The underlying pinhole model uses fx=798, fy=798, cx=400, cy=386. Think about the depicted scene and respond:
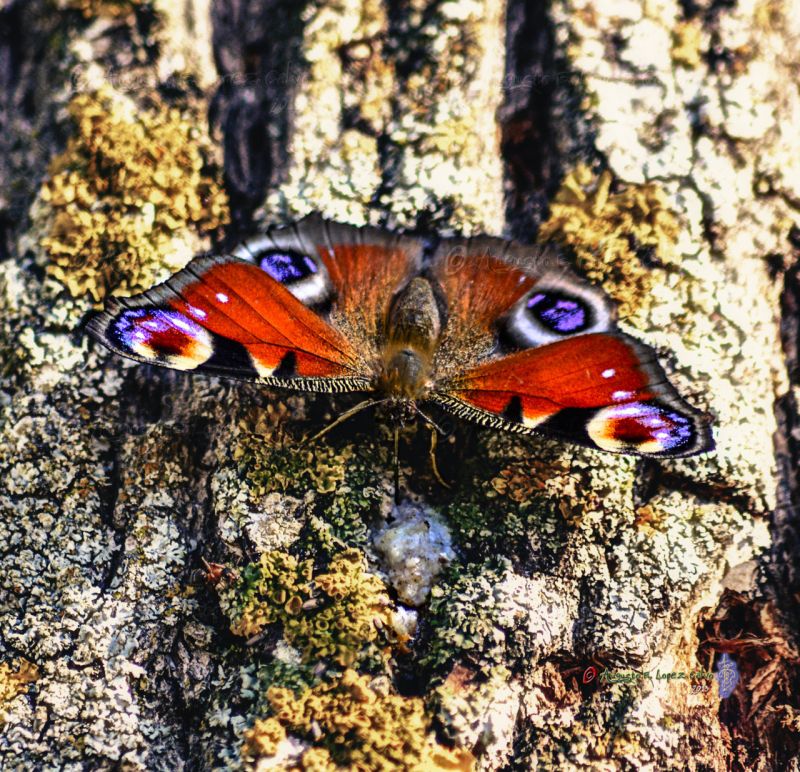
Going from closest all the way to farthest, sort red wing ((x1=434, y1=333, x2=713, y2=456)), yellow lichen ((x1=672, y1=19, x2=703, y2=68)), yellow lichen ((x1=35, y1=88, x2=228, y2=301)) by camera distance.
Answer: red wing ((x1=434, y1=333, x2=713, y2=456)) → yellow lichen ((x1=35, y1=88, x2=228, y2=301)) → yellow lichen ((x1=672, y1=19, x2=703, y2=68))

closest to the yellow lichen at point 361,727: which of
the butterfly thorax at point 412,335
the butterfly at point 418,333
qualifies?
the butterfly at point 418,333

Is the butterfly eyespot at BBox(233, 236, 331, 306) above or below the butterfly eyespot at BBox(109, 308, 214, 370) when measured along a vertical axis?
above

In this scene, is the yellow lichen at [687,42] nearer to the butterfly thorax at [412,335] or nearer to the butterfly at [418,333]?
the butterfly at [418,333]

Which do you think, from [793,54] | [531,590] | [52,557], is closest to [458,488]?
[531,590]

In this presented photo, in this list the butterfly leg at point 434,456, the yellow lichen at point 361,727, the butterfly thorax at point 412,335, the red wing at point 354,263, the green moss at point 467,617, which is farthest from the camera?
the red wing at point 354,263

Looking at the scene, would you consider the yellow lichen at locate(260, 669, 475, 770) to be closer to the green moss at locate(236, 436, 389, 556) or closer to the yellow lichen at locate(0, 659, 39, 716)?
the green moss at locate(236, 436, 389, 556)

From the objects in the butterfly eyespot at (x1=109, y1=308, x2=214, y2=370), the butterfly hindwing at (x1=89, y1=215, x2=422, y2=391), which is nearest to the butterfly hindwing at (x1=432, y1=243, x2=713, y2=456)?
the butterfly hindwing at (x1=89, y1=215, x2=422, y2=391)

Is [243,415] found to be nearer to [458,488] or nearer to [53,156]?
[458,488]
